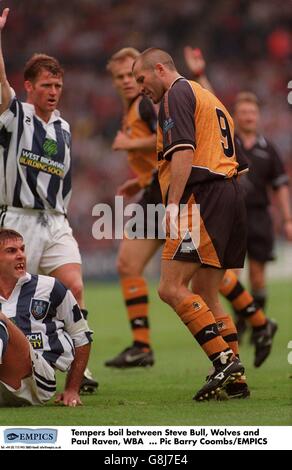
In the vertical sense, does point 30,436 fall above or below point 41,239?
below

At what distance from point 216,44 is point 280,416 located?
1785 cm

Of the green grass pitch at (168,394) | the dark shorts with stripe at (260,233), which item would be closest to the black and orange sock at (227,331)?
the green grass pitch at (168,394)

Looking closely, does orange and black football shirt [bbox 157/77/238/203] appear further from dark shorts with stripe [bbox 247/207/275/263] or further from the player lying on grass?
dark shorts with stripe [bbox 247/207/275/263]

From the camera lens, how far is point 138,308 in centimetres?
782

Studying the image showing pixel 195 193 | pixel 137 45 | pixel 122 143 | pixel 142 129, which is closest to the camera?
pixel 195 193

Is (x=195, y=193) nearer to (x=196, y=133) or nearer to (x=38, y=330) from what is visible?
(x=196, y=133)

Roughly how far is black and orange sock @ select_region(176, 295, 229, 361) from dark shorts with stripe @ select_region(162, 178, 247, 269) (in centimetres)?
23

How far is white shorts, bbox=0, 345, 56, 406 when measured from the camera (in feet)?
17.2

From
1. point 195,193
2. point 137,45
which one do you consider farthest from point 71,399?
point 137,45

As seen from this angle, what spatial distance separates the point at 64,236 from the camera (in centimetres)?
633

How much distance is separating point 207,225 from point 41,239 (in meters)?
1.19

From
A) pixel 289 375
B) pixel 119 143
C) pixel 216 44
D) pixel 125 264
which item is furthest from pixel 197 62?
pixel 216 44

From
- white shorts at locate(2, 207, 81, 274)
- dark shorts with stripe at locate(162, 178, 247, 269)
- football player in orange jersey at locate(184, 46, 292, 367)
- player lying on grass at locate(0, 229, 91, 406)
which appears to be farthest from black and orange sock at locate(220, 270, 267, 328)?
player lying on grass at locate(0, 229, 91, 406)
